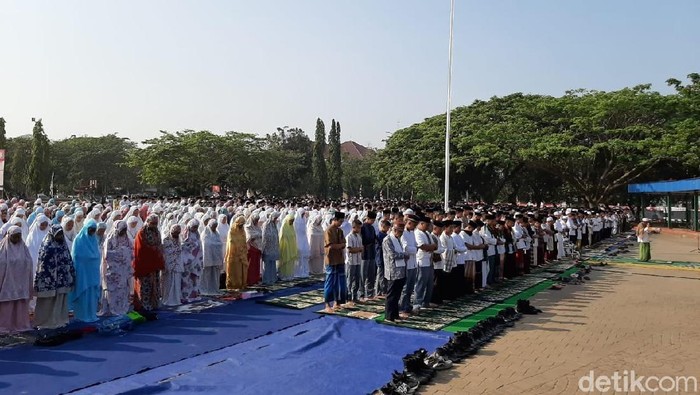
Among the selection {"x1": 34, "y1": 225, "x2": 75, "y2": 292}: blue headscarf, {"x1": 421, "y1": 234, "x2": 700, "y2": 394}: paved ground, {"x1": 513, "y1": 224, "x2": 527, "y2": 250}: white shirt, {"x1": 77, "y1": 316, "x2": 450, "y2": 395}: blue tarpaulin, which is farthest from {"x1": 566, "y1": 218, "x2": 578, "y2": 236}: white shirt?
{"x1": 34, "y1": 225, "x2": 75, "y2": 292}: blue headscarf

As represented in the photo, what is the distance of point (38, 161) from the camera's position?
36.6 metres

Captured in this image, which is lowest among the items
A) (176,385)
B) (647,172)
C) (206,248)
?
(176,385)

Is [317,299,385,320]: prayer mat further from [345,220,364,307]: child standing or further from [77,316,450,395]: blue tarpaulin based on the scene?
[77,316,450,395]: blue tarpaulin

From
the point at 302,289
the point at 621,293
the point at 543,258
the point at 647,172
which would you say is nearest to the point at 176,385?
the point at 302,289

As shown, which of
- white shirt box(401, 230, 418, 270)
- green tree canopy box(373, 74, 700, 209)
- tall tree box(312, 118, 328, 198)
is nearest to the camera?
white shirt box(401, 230, 418, 270)

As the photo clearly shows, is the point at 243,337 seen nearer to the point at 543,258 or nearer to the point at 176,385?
the point at 176,385

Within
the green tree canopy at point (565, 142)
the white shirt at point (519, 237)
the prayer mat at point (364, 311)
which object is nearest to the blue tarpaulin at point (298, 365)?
the prayer mat at point (364, 311)

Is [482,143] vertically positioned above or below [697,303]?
above

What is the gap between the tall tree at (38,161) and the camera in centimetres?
3650

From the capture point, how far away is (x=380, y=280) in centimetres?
923

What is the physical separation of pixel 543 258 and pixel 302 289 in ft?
26.0

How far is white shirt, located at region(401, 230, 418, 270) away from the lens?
7.78m

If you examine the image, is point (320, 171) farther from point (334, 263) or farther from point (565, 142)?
point (334, 263)

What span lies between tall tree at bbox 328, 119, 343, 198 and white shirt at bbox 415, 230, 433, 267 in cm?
4063
